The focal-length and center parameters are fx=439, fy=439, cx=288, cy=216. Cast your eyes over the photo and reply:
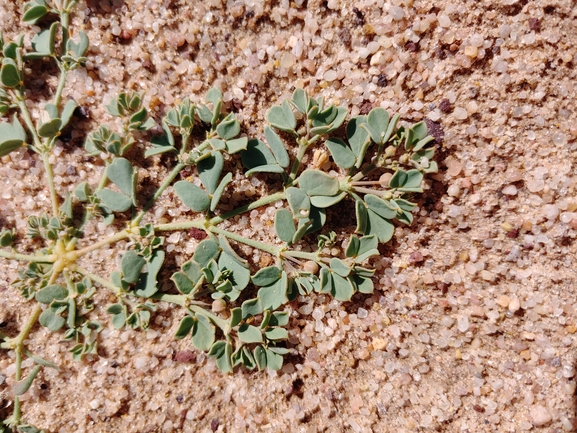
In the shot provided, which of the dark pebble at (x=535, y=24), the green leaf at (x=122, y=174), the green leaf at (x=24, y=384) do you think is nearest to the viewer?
the dark pebble at (x=535, y=24)

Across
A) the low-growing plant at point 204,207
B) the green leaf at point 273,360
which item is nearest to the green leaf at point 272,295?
the low-growing plant at point 204,207

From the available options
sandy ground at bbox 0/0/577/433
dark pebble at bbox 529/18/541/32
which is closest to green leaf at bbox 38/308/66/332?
sandy ground at bbox 0/0/577/433

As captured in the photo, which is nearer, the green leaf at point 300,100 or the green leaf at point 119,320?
the green leaf at point 300,100

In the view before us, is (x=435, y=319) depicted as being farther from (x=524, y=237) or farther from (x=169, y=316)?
(x=169, y=316)

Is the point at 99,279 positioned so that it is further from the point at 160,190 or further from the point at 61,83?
the point at 61,83

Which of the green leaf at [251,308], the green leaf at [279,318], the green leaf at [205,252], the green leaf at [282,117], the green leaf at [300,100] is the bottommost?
the green leaf at [279,318]

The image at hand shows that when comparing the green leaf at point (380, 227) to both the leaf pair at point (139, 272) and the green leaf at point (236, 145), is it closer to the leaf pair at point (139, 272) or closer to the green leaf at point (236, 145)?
the green leaf at point (236, 145)
